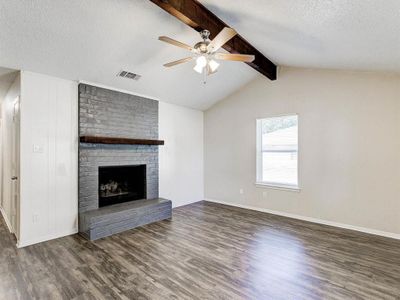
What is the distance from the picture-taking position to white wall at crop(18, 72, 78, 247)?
11.0ft

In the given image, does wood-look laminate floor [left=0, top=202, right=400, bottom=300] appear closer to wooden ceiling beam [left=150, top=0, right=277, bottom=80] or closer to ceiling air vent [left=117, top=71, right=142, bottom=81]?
ceiling air vent [left=117, top=71, right=142, bottom=81]

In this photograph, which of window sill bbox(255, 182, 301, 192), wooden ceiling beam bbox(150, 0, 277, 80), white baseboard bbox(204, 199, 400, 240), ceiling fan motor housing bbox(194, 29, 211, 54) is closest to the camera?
wooden ceiling beam bbox(150, 0, 277, 80)

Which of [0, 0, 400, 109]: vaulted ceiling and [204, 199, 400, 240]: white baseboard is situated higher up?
[0, 0, 400, 109]: vaulted ceiling

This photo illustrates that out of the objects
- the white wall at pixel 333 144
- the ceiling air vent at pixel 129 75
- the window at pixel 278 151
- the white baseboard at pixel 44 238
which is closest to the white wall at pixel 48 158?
the white baseboard at pixel 44 238

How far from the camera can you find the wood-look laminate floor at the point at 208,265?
225cm

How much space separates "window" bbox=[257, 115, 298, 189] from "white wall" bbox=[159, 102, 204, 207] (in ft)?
5.65

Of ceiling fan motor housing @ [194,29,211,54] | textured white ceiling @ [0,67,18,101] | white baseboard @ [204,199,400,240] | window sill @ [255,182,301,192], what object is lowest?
white baseboard @ [204,199,400,240]

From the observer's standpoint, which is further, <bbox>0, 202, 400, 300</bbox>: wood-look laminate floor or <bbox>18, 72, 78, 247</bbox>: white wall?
<bbox>18, 72, 78, 247</bbox>: white wall

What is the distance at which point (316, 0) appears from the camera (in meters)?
2.04

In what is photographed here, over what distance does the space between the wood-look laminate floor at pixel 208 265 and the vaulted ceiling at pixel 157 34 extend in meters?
2.62

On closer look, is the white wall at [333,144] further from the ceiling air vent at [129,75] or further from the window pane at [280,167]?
the ceiling air vent at [129,75]

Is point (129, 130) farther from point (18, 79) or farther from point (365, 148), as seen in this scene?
point (365, 148)

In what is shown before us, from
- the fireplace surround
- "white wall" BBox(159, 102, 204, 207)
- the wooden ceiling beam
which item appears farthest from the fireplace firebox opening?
the wooden ceiling beam

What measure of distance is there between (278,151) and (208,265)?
3.16 meters
